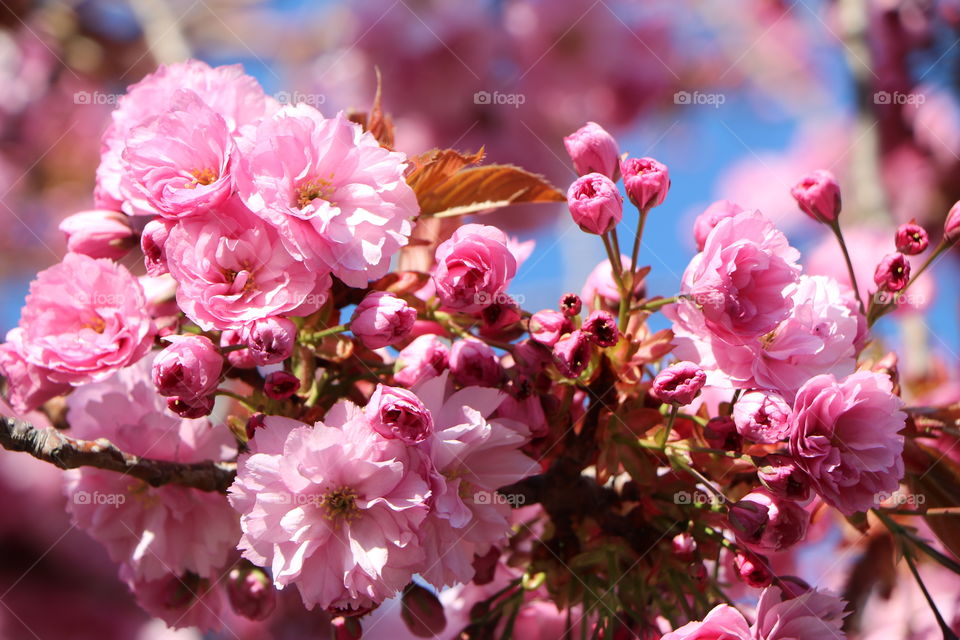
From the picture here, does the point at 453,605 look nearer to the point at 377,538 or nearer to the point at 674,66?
the point at 377,538

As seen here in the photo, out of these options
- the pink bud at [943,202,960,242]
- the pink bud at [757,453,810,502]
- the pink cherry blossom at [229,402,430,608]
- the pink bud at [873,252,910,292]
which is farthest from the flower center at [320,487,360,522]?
the pink bud at [943,202,960,242]

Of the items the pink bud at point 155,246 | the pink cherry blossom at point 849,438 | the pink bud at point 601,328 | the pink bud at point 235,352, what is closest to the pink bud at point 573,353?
the pink bud at point 601,328

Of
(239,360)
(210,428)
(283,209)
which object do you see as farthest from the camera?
(210,428)

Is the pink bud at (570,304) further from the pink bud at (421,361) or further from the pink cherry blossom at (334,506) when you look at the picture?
the pink cherry blossom at (334,506)

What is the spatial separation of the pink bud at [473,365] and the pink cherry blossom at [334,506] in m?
0.14

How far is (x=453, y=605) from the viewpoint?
1604 mm

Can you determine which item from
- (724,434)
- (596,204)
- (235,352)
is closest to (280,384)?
(235,352)

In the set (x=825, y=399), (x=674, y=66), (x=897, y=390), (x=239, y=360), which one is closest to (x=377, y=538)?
(x=239, y=360)

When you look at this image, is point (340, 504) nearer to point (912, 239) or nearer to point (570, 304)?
point (570, 304)

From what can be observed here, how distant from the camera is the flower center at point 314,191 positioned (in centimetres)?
110

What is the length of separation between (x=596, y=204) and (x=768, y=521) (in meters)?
0.44

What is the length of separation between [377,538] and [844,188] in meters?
2.73

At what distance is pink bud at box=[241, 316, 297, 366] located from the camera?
40.6 inches

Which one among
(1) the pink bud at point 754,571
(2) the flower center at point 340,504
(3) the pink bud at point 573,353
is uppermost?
(3) the pink bud at point 573,353
